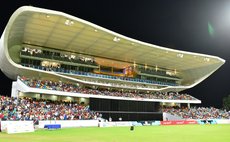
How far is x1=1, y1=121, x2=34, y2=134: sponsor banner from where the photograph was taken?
2617cm

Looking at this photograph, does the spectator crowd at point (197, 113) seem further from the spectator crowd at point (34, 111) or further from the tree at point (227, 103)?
the tree at point (227, 103)

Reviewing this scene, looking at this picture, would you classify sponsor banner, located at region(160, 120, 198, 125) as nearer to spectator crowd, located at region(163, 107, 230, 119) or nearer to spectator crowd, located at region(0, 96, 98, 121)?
spectator crowd, located at region(163, 107, 230, 119)

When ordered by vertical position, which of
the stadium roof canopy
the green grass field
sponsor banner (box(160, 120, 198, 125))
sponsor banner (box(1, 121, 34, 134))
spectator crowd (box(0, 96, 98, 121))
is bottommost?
sponsor banner (box(160, 120, 198, 125))

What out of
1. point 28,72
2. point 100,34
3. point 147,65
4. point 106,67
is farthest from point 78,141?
point 147,65

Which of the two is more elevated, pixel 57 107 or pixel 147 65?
pixel 147 65

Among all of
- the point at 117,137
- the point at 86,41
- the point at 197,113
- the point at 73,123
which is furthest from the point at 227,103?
the point at 117,137

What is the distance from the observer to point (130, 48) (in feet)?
189

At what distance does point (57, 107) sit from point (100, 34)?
1591 cm

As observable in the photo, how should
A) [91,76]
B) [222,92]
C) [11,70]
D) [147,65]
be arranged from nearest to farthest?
[11,70]
[91,76]
[147,65]
[222,92]

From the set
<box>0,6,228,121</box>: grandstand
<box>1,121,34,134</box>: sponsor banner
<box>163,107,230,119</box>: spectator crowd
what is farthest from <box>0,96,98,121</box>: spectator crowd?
<box>163,107,230,119</box>: spectator crowd

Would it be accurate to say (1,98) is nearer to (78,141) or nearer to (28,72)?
(28,72)

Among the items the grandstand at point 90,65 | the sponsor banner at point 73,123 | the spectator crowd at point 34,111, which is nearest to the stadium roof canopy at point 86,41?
the grandstand at point 90,65

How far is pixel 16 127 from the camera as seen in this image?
2698 centimetres

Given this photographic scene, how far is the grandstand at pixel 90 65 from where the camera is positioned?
147 ft
